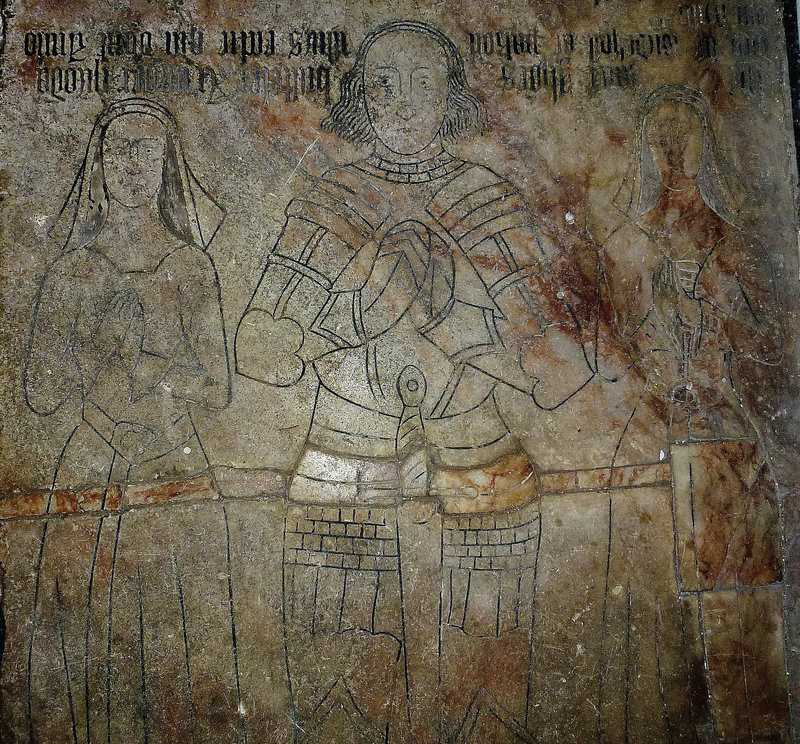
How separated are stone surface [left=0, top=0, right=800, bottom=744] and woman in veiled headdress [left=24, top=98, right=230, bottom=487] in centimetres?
1

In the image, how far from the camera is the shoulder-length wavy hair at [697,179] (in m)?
3.14

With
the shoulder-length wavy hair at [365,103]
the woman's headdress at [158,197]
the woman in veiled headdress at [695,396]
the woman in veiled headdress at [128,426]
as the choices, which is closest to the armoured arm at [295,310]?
the woman in veiled headdress at [128,426]

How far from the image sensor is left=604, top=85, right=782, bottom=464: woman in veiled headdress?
3.10 m

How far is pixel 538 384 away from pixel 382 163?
1.30 meters

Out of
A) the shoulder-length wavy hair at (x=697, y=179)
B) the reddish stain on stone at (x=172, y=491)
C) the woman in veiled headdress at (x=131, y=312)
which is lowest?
the reddish stain on stone at (x=172, y=491)

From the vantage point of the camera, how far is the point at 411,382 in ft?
9.95

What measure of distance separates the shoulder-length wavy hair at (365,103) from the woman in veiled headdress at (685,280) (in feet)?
2.79

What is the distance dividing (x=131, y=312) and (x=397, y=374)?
1268 mm

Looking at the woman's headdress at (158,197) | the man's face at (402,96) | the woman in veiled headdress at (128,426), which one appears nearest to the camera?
the woman in veiled headdress at (128,426)

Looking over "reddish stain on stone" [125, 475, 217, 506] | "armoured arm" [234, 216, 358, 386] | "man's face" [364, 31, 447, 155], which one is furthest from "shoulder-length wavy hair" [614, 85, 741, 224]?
"reddish stain on stone" [125, 475, 217, 506]

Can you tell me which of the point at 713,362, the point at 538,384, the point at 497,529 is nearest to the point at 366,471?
the point at 497,529

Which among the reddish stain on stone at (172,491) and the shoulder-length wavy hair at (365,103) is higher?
the shoulder-length wavy hair at (365,103)

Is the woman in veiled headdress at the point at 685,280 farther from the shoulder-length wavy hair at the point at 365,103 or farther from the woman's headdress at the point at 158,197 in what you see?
the woman's headdress at the point at 158,197

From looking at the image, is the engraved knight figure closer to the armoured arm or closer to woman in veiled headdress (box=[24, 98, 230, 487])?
the armoured arm
